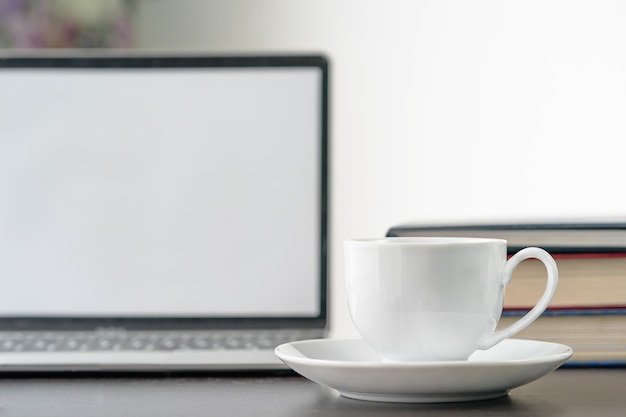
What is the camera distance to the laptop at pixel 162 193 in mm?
713

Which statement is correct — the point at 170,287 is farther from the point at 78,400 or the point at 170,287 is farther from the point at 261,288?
the point at 78,400

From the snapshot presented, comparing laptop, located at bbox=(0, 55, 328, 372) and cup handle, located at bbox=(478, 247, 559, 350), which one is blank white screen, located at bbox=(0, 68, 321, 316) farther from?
cup handle, located at bbox=(478, 247, 559, 350)

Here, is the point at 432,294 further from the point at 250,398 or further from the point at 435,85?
the point at 435,85

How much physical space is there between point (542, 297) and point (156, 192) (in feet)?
1.48

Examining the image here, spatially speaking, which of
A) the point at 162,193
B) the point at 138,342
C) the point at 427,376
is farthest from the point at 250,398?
the point at 162,193

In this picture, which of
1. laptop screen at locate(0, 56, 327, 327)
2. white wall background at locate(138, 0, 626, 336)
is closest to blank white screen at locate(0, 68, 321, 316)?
laptop screen at locate(0, 56, 327, 327)

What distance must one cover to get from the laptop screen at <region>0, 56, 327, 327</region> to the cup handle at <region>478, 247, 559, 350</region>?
1.10 ft

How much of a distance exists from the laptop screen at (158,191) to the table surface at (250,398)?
269mm

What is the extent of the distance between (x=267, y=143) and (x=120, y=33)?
258mm

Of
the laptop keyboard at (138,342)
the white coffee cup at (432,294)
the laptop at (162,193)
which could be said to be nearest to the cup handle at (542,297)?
the white coffee cup at (432,294)

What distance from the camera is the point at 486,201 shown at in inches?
31.9

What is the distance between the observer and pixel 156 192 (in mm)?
726

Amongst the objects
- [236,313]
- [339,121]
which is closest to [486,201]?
[339,121]

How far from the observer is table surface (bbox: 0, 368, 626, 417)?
1.12 ft
